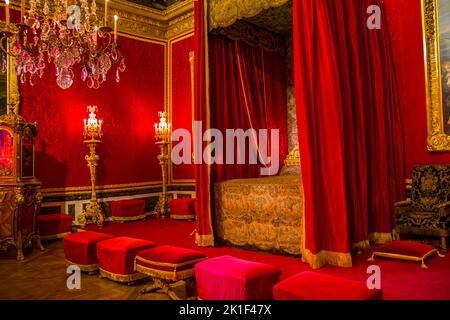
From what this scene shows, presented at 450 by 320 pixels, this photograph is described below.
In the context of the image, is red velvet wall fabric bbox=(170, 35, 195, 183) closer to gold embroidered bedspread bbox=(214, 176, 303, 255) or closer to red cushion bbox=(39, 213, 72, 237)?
red cushion bbox=(39, 213, 72, 237)

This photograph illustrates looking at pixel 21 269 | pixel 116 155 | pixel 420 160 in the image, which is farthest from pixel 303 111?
pixel 116 155

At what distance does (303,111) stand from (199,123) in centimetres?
154

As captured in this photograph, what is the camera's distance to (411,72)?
5.09 m

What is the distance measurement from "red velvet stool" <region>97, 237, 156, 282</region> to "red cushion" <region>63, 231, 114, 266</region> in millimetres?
166

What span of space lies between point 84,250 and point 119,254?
1.87 ft

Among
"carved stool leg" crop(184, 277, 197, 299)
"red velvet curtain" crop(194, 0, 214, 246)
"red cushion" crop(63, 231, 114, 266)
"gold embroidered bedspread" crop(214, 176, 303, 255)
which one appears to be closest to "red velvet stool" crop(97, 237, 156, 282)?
"red cushion" crop(63, 231, 114, 266)

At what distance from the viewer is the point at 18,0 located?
20.0 feet

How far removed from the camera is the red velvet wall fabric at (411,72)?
16.4 feet

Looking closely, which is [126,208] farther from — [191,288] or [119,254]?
[191,288]

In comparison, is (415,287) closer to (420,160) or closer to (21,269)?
(420,160)

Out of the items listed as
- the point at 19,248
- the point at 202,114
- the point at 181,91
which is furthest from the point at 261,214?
the point at 181,91

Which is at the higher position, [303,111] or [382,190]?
[303,111]

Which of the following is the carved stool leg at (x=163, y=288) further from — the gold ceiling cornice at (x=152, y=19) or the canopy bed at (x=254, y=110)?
the gold ceiling cornice at (x=152, y=19)

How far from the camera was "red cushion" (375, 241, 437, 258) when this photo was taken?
11.8 feet
